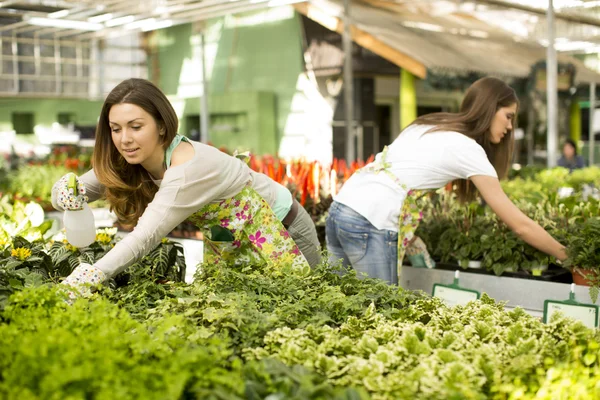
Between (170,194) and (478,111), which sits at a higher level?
(478,111)

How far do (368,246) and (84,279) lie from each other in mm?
1297

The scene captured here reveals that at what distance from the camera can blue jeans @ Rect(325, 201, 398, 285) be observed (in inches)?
114

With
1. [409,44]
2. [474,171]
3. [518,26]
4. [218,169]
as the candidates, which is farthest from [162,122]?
[518,26]

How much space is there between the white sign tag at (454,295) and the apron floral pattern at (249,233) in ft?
2.59

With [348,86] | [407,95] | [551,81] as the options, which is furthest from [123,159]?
[407,95]

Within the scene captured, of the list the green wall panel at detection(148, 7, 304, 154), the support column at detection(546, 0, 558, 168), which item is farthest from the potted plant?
the green wall panel at detection(148, 7, 304, 154)

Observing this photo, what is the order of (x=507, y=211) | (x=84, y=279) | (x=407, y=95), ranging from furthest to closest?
(x=407, y=95) < (x=507, y=211) < (x=84, y=279)

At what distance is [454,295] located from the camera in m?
3.01

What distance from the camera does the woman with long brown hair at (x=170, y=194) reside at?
6.92 feet

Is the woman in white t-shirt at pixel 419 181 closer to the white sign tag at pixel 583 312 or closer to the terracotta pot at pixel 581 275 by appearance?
the terracotta pot at pixel 581 275

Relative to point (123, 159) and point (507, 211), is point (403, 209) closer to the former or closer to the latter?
point (507, 211)

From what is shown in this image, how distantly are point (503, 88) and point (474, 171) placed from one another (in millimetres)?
414

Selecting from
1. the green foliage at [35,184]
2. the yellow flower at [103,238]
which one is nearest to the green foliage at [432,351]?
the yellow flower at [103,238]

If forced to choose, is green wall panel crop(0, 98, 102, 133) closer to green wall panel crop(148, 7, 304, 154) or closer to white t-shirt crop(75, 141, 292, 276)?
green wall panel crop(148, 7, 304, 154)
